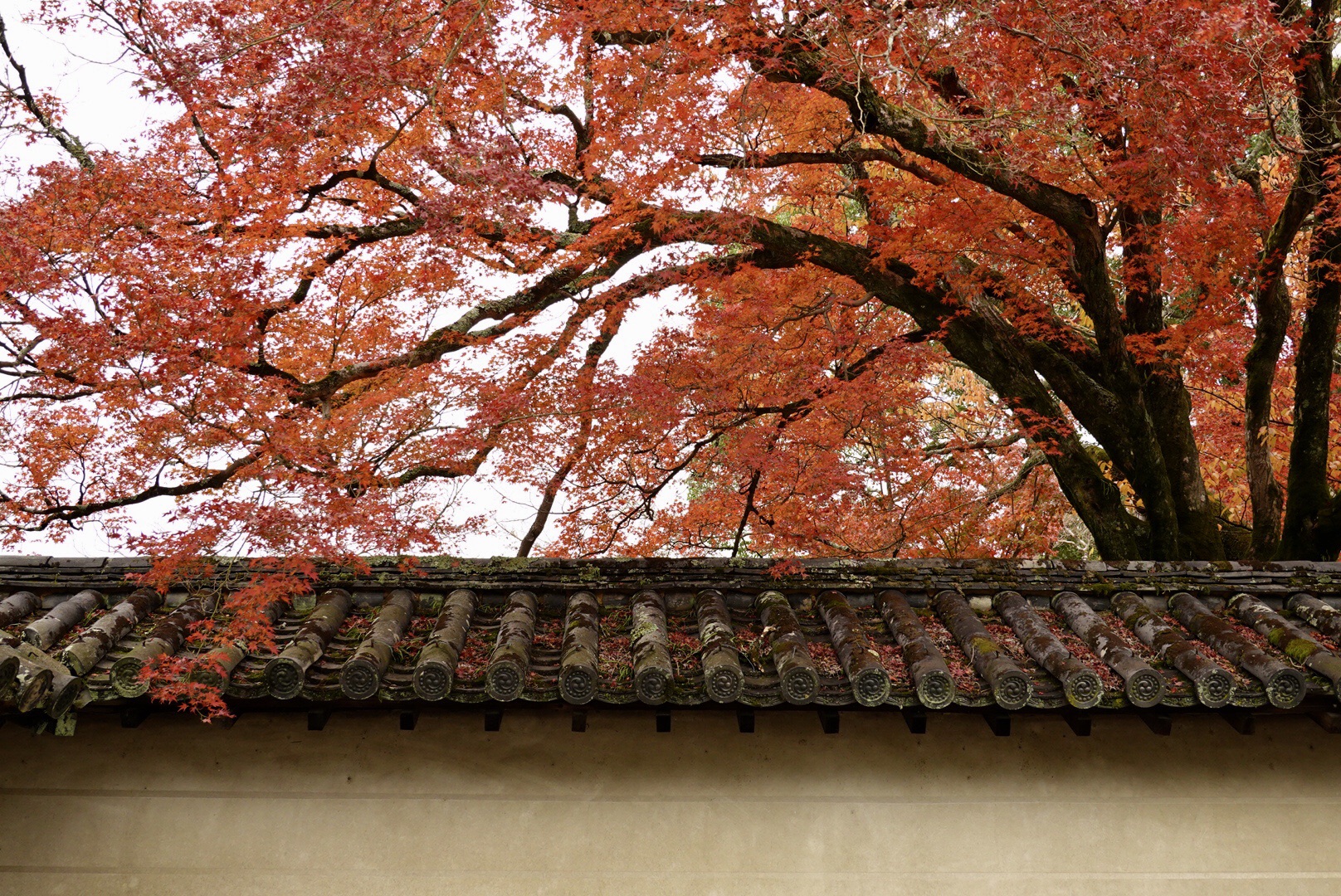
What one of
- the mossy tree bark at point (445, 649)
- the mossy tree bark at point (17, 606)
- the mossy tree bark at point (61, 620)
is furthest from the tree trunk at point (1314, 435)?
the mossy tree bark at point (17, 606)

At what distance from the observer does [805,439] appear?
32.9 ft

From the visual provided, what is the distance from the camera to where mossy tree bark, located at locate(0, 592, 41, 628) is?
19.0 feet

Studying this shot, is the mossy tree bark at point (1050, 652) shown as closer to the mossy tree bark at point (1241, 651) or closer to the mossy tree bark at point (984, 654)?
the mossy tree bark at point (984, 654)

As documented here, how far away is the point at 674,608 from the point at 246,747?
8.41ft

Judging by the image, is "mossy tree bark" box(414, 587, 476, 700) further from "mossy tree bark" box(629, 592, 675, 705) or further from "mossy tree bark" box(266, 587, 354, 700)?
"mossy tree bark" box(629, 592, 675, 705)

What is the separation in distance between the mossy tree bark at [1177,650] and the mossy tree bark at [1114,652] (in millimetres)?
188

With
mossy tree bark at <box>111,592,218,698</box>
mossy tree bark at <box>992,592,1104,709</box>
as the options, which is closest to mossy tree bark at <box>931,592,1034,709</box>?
mossy tree bark at <box>992,592,1104,709</box>

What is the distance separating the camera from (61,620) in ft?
18.6

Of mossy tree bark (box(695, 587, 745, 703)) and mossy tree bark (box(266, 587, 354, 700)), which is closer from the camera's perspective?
mossy tree bark (box(266, 587, 354, 700))

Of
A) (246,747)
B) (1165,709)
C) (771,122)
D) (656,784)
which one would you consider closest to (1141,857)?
(1165,709)

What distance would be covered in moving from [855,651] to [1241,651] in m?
2.13

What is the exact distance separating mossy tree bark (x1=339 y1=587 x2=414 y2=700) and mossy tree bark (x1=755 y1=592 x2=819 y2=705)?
2041 millimetres

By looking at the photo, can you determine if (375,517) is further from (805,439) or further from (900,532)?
(900,532)

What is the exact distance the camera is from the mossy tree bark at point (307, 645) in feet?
16.2
